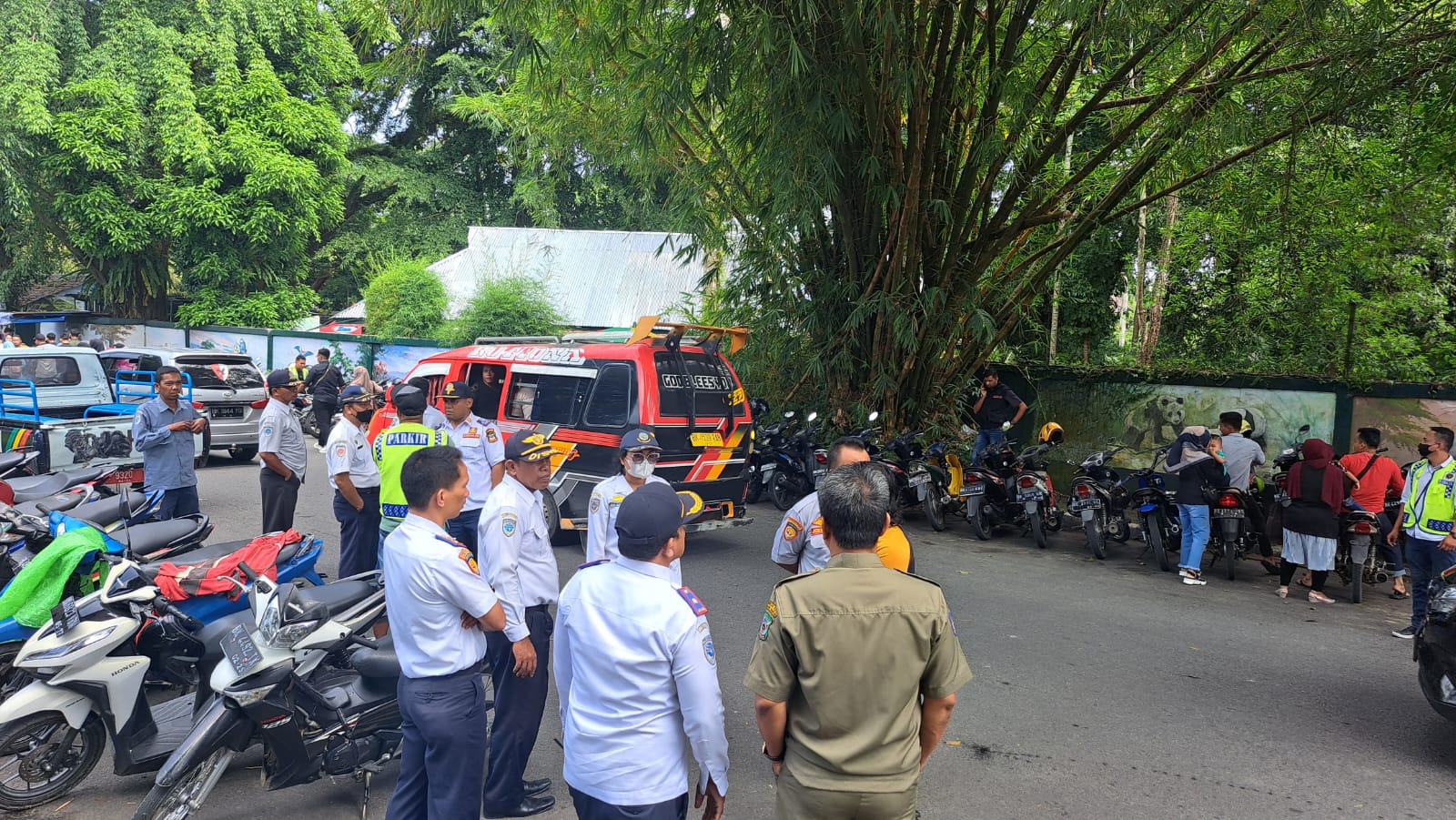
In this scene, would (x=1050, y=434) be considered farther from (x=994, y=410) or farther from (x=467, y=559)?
(x=467, y=559)

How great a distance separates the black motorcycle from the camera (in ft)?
15.6

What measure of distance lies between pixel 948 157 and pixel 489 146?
78.9 feet

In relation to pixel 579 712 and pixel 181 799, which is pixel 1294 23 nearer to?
pixel 579 712

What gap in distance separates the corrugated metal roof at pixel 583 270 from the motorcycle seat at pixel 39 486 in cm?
1345

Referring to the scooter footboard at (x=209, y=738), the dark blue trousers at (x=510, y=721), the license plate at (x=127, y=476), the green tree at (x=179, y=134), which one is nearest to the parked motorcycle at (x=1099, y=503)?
the dark blue trousers at (x=510, y=721)

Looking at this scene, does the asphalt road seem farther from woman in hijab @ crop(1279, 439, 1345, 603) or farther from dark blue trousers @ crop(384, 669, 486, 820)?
dark blue trousers @ crop(384, 669, 486, 820)

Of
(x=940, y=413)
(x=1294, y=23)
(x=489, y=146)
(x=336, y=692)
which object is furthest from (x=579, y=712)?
(x=489, y=146)

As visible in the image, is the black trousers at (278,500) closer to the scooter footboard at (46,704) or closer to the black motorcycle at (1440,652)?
the scooter footboard at (46,704)

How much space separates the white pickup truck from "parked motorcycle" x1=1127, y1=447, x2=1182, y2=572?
9.44 meters

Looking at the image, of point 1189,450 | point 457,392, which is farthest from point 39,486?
point 1189,450

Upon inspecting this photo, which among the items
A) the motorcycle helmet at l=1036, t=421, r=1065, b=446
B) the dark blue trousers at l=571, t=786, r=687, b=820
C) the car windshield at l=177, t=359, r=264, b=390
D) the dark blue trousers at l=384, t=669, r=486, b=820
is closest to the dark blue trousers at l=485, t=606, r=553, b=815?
the dark blue trousers at l=384, t=669, r=486, b=820

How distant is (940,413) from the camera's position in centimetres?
1150

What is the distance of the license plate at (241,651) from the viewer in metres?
4.01

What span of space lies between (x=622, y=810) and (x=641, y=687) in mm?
352
